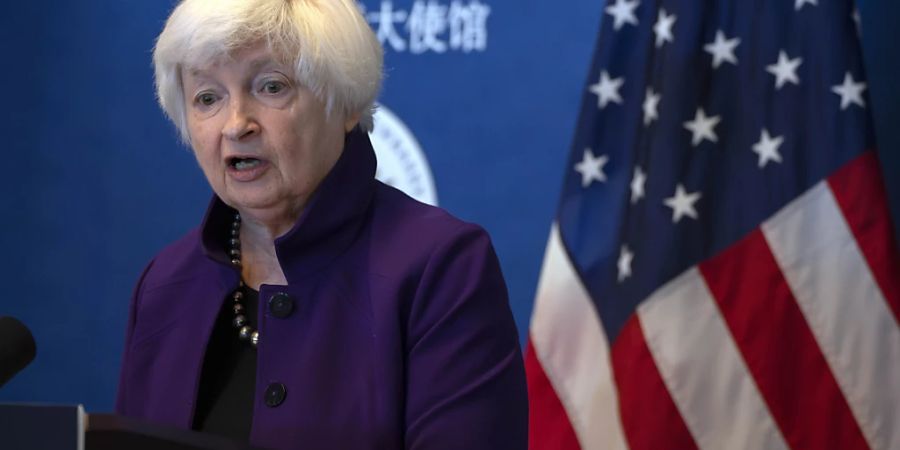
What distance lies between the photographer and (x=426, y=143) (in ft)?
10.2

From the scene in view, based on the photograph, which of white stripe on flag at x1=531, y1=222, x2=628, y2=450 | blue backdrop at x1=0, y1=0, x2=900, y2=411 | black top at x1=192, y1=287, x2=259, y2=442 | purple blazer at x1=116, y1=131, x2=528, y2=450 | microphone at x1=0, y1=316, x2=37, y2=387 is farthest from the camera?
blue backdrop at x1=0, y1=0, x2=900, y2=411

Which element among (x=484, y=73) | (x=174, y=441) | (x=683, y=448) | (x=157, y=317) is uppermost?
(x=484, y=73)

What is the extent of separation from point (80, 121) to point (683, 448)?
78.8 inches

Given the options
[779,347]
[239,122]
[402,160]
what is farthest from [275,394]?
[402,160]

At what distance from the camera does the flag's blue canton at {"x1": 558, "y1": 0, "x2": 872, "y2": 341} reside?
7.80 feet

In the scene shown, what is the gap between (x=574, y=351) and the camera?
8.29ft

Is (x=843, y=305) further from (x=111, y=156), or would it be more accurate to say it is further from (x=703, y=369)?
(x=111, y=156)

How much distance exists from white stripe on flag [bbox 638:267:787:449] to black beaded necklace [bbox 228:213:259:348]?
1.02m

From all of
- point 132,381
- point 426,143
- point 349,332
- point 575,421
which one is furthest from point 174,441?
point 426,143

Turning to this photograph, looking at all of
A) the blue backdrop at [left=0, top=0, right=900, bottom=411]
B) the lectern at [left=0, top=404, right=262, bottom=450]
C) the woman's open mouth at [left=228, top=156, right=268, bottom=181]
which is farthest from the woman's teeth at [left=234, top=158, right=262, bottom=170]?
the blue backdrop at [left=0, top=0, right=900, bottom=411]

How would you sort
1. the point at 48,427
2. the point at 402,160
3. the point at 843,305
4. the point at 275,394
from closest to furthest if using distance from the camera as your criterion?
the point at 48,427
the point at 275,394
the point at 843,305
the point at 402,160

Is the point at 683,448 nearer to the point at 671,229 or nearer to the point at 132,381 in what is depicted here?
the point at 671,229

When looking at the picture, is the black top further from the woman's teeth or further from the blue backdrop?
the blue backdrop

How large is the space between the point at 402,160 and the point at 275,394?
1.64m
